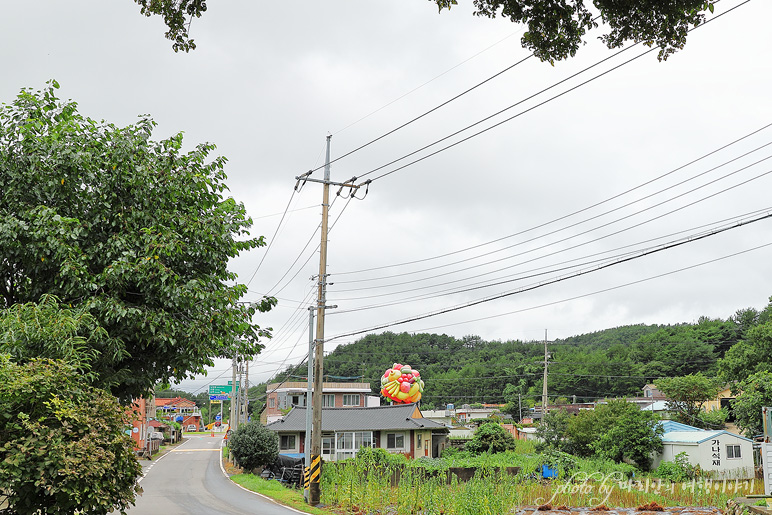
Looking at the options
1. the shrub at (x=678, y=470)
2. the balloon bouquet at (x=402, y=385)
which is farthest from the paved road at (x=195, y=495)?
the shrub at (x=678, y=470)

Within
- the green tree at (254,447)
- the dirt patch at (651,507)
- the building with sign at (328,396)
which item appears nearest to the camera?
the dirt patch at (651,507)

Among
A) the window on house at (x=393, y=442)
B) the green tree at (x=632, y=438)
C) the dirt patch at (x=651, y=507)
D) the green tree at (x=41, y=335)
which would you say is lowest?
the window on house at (x=393, y=442)

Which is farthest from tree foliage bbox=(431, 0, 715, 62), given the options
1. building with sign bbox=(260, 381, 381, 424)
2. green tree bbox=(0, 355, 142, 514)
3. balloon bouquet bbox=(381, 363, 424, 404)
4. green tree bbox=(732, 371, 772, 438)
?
building with sign bbox=(260, 381, 381, 424)

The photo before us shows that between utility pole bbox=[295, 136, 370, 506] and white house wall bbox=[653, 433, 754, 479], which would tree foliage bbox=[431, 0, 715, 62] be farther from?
white house wall bbox=[653, 433, 754, 479]

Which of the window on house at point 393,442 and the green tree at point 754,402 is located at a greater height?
the green tree at point 754,402

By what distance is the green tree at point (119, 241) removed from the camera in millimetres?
10398

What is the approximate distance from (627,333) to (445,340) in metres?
33.5

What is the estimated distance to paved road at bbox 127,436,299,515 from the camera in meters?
20.0

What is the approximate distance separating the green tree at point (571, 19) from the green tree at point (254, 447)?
32.0 meters

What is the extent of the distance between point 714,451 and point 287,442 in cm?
2654

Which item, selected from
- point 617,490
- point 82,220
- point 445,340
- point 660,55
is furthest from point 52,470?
point 445,340

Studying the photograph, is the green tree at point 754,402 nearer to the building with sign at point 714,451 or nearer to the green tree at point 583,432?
the building with sign at point 714,451

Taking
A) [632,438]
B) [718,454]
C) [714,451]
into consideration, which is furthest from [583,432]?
[718,454]

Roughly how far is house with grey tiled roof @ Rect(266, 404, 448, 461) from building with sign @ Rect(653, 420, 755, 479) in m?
16.9
